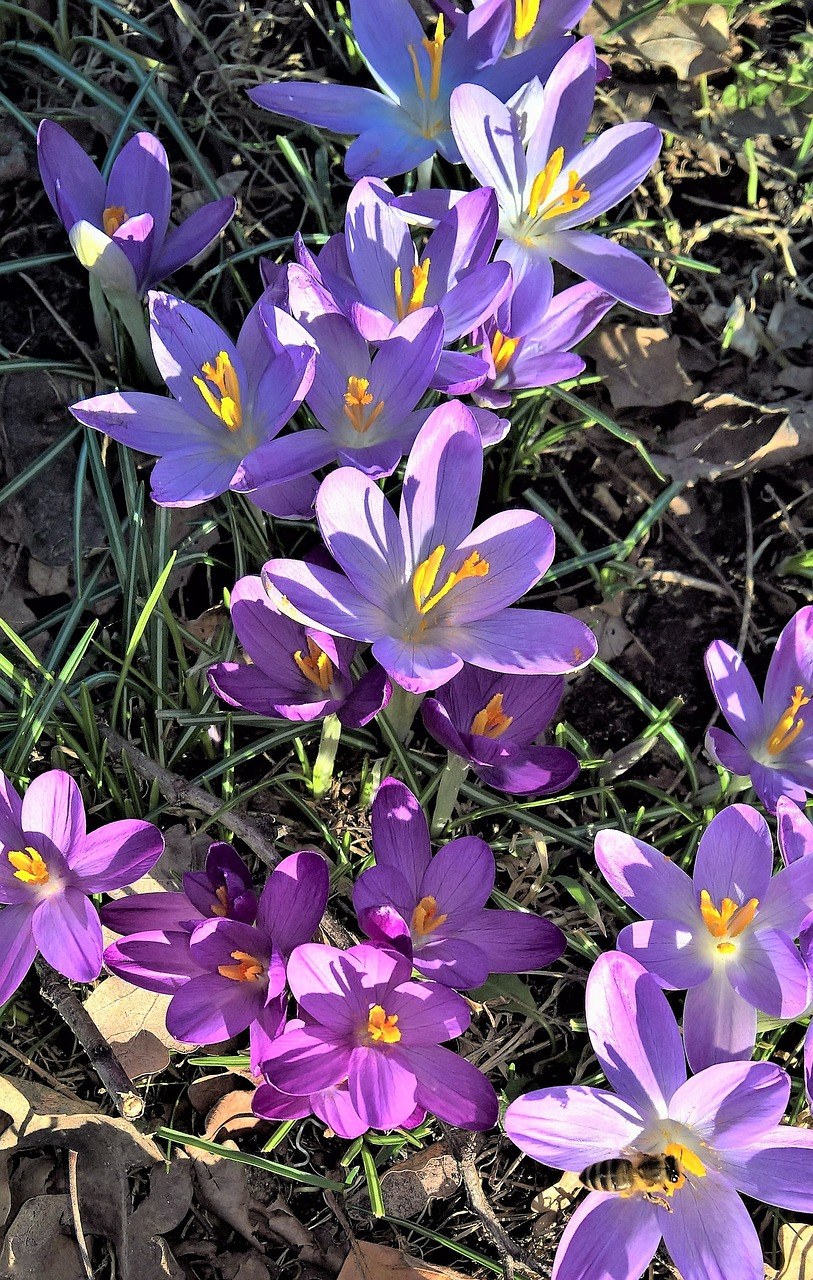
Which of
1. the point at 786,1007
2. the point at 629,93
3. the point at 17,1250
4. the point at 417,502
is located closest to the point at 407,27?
the point at 629,93

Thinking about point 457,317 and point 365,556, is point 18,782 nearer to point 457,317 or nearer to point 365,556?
point 365,556

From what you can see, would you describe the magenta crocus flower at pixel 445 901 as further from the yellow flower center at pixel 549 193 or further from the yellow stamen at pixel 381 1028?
the yellow flower center at pixel 549 193

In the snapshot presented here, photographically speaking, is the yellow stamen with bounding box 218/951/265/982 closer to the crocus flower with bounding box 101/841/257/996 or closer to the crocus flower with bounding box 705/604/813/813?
the crocus flower with bounding box 101/841/257/996

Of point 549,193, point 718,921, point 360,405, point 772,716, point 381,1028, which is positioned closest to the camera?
point 381,1028

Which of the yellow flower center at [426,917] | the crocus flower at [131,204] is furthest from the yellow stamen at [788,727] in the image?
the crocus flower at [131,204]

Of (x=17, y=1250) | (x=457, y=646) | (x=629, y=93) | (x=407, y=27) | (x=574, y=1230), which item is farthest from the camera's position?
(x=629, y=93)

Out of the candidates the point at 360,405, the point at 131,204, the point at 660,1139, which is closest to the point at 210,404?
the point at 360,405

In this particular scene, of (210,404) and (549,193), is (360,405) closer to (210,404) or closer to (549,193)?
(210,404)
